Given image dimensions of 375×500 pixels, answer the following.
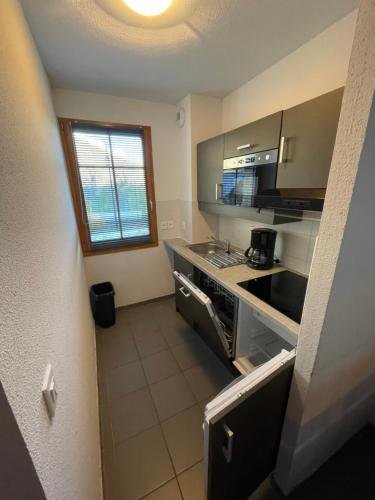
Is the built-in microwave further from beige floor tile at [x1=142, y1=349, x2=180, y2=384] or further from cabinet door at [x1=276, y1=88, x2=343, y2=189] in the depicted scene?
beige floor tile at [x1=142, y1=349, x2=180, y2=384]

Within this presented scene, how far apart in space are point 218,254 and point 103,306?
1410 mm

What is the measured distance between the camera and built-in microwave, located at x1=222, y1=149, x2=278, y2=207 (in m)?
1.44

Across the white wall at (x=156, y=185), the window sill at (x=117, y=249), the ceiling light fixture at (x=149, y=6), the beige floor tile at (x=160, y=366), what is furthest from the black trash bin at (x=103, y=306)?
the ceiling light fixture at (x=149, y=6)

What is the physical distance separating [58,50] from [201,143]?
1.30 m

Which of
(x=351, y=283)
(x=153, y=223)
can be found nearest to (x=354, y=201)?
(x=351, y=283)

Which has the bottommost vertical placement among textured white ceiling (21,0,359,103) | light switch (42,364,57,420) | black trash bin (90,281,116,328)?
black trash bin (90,281,116,328)

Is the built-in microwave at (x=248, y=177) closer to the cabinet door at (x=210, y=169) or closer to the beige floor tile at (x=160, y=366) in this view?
the cabinet door at (x=210, y=169)

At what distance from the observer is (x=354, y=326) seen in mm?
892

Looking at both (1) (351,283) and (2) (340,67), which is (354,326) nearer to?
(1) (351,283)

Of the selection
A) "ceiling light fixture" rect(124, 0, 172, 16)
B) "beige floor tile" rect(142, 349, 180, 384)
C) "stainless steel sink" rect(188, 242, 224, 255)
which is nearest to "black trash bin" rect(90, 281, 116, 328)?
"beige floor tile" rect(142, 349, 180, 384)

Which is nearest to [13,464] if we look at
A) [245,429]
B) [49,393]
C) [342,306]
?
[49,393]

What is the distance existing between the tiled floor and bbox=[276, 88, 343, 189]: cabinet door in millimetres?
1628

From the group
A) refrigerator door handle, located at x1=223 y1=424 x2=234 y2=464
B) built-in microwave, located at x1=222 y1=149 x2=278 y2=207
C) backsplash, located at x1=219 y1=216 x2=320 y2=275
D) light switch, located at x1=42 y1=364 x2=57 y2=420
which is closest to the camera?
light switch, located at x1=42 y1=364 x2=57 y2=420

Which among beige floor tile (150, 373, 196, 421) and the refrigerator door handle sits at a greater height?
the refrigerator door handle
